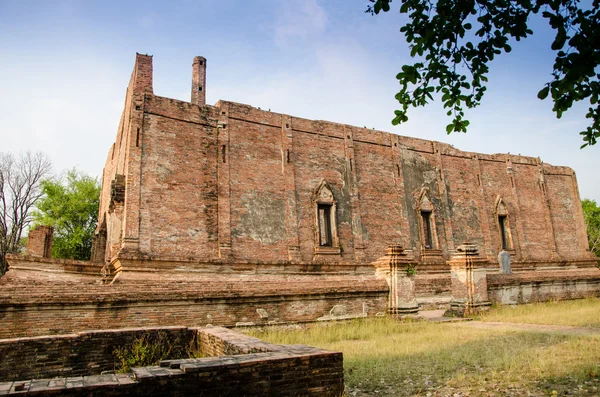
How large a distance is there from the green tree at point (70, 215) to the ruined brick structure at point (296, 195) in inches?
364

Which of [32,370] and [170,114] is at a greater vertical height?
[170,114]

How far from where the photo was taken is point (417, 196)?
19.5m

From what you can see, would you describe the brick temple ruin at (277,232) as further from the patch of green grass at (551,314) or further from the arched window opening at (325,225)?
the patch of green grass at (551,314)

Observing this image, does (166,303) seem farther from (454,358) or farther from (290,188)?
(290,188)

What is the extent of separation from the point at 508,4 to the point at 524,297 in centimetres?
1117

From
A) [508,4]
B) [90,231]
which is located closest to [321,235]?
[508,4]

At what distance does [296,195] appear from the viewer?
16406 mm

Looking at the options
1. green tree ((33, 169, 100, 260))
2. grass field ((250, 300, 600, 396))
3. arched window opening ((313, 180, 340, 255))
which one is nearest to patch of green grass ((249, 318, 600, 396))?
grass field ((250, 300, 600, 396))

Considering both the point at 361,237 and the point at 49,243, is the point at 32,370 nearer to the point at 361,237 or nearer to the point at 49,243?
the point at 361,237

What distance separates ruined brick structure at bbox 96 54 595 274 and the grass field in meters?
5.87

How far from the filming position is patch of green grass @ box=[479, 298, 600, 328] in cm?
984

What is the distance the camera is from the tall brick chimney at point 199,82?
19.3 m

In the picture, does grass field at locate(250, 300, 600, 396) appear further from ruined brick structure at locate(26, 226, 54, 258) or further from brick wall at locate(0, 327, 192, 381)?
ruined brick structure at locate(26, 226, 54, 258)

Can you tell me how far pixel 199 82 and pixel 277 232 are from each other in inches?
319
